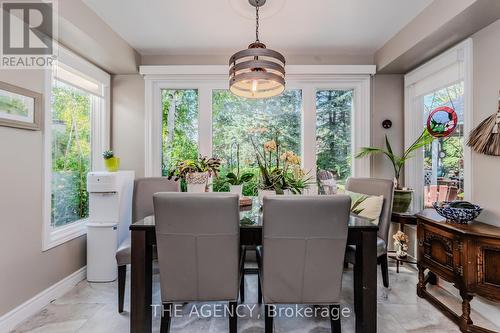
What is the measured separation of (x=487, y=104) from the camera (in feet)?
6.77

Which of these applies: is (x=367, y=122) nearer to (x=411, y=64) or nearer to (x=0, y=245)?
(x=411, y=64)

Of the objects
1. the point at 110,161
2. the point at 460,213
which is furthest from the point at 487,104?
the point at 110,161

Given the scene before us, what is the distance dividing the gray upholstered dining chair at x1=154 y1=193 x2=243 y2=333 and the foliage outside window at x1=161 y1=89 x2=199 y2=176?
6.50 ft

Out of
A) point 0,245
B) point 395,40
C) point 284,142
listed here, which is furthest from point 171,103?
point 395,40

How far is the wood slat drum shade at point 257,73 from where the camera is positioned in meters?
1.73

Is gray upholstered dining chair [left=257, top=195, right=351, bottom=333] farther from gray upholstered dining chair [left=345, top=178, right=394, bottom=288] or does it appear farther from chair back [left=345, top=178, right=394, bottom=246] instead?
chair back [left=345, top=178, right=394, bottom=246]

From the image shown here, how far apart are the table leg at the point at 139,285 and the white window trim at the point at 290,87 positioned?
1.78 metres

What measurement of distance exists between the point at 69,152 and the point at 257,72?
2.20m

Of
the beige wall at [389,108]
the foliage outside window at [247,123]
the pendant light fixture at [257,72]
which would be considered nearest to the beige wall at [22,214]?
the pendant light fixture at [257,72]

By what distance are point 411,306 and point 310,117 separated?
221 centimetres

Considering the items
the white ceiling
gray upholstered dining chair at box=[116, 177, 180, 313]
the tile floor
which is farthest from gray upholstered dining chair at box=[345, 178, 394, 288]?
gray upholstered dining chair at box=[116, 177, 180, 313]

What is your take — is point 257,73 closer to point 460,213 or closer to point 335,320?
point 335,320

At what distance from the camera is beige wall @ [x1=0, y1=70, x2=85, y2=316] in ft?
6.02

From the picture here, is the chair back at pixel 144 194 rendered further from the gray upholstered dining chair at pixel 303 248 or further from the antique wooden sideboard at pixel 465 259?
the antique wooden sideboard at pixel 465 259
